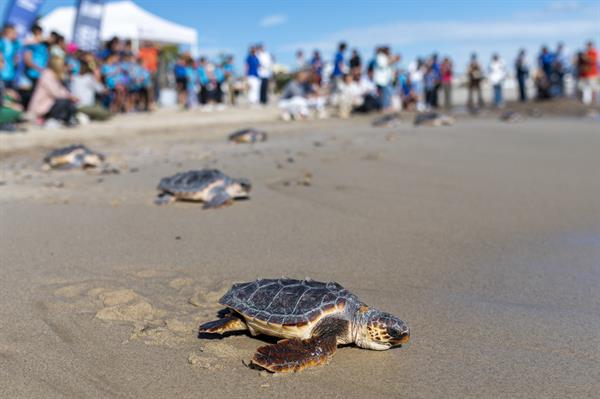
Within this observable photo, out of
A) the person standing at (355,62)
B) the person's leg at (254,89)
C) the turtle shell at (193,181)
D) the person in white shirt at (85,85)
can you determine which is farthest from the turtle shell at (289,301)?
the person's leg at (254,89)

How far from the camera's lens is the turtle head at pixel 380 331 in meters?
2.60

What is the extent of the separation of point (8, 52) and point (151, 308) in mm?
9324

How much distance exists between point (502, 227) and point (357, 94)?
431 inches

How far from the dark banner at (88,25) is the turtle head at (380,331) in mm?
14874

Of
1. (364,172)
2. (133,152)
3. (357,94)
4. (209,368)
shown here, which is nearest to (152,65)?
(357,94)

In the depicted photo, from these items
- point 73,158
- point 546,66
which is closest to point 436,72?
point 546,66

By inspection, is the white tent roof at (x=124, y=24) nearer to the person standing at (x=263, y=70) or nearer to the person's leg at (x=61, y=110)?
the person standing at (x=263, y=70)

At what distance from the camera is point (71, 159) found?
688 centimetres

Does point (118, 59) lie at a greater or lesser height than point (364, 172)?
greater

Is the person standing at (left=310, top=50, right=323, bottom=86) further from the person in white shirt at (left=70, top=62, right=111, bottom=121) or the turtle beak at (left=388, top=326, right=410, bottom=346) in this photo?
the turtle beak at (left=388, top=326, right=410, bottom=346)

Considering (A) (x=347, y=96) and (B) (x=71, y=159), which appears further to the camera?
(A) (x=347, y=96)

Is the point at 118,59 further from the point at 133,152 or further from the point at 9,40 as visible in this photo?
the point at 133,152

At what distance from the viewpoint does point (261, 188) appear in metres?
5.98

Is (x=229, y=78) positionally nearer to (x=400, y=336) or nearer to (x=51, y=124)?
(x=51, y=124)
